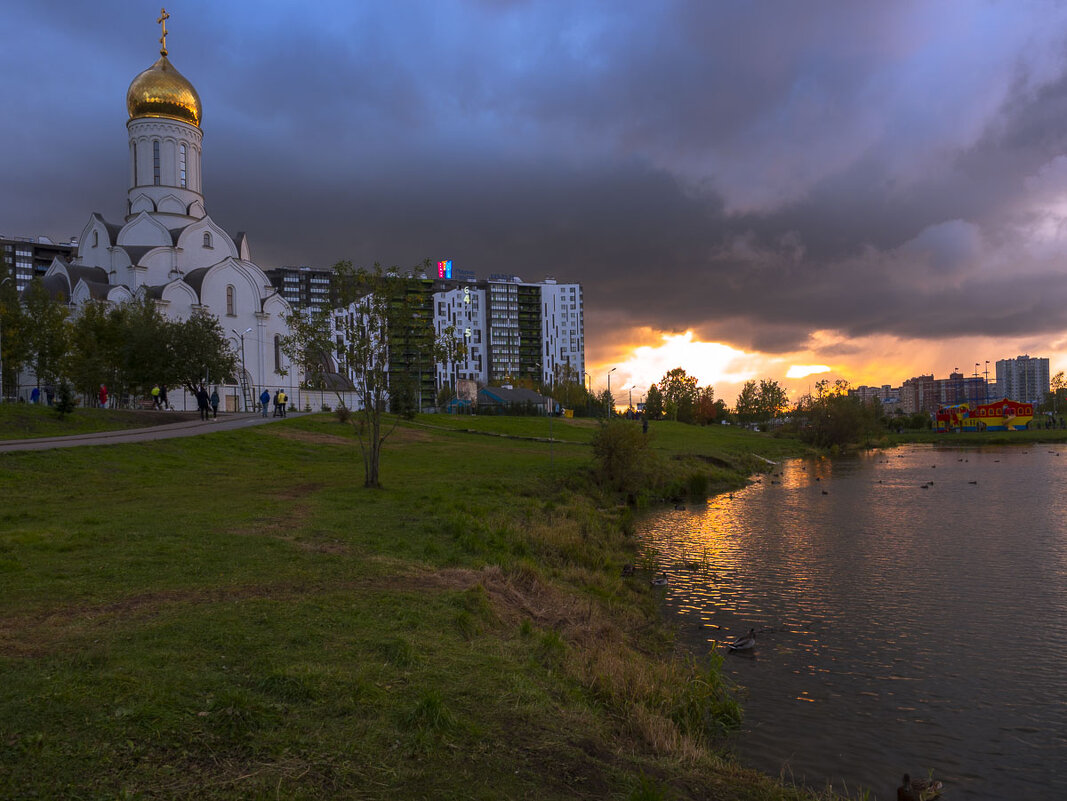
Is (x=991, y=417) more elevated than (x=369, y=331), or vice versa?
(x=369, y=331)

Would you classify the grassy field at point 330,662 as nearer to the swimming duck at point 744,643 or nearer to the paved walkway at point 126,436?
→ the swimming duck at point 744,643

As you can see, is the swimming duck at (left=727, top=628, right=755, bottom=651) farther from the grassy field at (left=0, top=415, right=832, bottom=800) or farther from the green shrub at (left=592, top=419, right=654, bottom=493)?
the green shrub at (left=592, top=419, right=654, bottom=493)

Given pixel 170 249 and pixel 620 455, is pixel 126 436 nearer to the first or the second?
pixel 620 455

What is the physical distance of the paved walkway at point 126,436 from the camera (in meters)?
26.7

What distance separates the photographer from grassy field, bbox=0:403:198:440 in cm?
3206

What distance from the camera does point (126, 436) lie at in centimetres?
3216

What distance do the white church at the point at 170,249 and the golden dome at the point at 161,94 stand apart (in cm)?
9

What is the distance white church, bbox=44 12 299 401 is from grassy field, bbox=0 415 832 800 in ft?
180

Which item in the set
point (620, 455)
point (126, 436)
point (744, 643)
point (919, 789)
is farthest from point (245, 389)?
point (919, 789)

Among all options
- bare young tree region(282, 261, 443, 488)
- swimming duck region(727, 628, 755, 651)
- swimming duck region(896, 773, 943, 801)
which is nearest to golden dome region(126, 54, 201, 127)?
bare young tree region(282, 261, 443, 488)

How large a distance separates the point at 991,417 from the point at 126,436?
134 metres

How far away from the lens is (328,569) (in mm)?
12172

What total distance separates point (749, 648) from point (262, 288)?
240 feet

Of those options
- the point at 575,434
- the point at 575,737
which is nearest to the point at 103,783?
the point at 575,737
